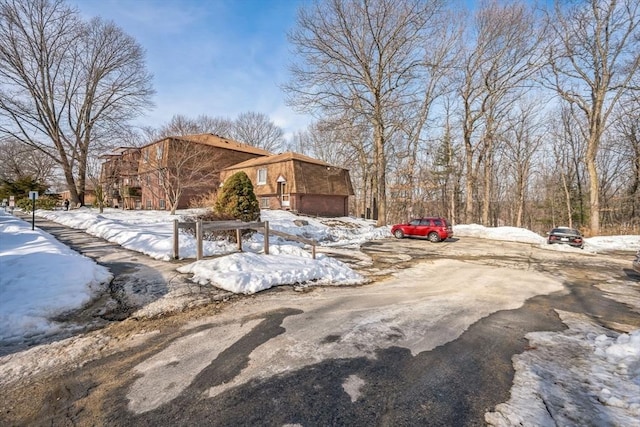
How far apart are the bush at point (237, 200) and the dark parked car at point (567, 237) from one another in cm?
1743

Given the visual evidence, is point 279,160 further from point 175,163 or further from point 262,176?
point 175,163

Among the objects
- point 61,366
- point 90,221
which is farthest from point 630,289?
point 90,221

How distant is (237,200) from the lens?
38.6ft

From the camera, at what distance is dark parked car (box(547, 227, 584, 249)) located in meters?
16.0

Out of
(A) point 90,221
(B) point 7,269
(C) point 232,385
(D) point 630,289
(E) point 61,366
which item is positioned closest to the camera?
(C) point 232,385

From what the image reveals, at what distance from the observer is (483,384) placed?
2.93 metres

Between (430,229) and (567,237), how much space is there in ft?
24.4

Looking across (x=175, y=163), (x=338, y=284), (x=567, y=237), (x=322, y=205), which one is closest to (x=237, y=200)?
(x=338, y=284)

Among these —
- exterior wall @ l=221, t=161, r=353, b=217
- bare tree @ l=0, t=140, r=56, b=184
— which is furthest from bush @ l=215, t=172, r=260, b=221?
bare tree @ l=0, t=140, r=56, b=184

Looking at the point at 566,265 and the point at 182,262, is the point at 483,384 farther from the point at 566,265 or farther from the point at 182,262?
the point at 566,265

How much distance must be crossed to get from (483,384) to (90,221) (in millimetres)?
19861

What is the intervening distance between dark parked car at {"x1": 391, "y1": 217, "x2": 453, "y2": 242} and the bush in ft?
36.5

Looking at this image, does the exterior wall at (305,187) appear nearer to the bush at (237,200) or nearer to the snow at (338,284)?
the bush at (237,200)

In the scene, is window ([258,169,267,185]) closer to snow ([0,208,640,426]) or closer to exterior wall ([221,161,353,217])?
exterior wall ([221,161,353,217])
